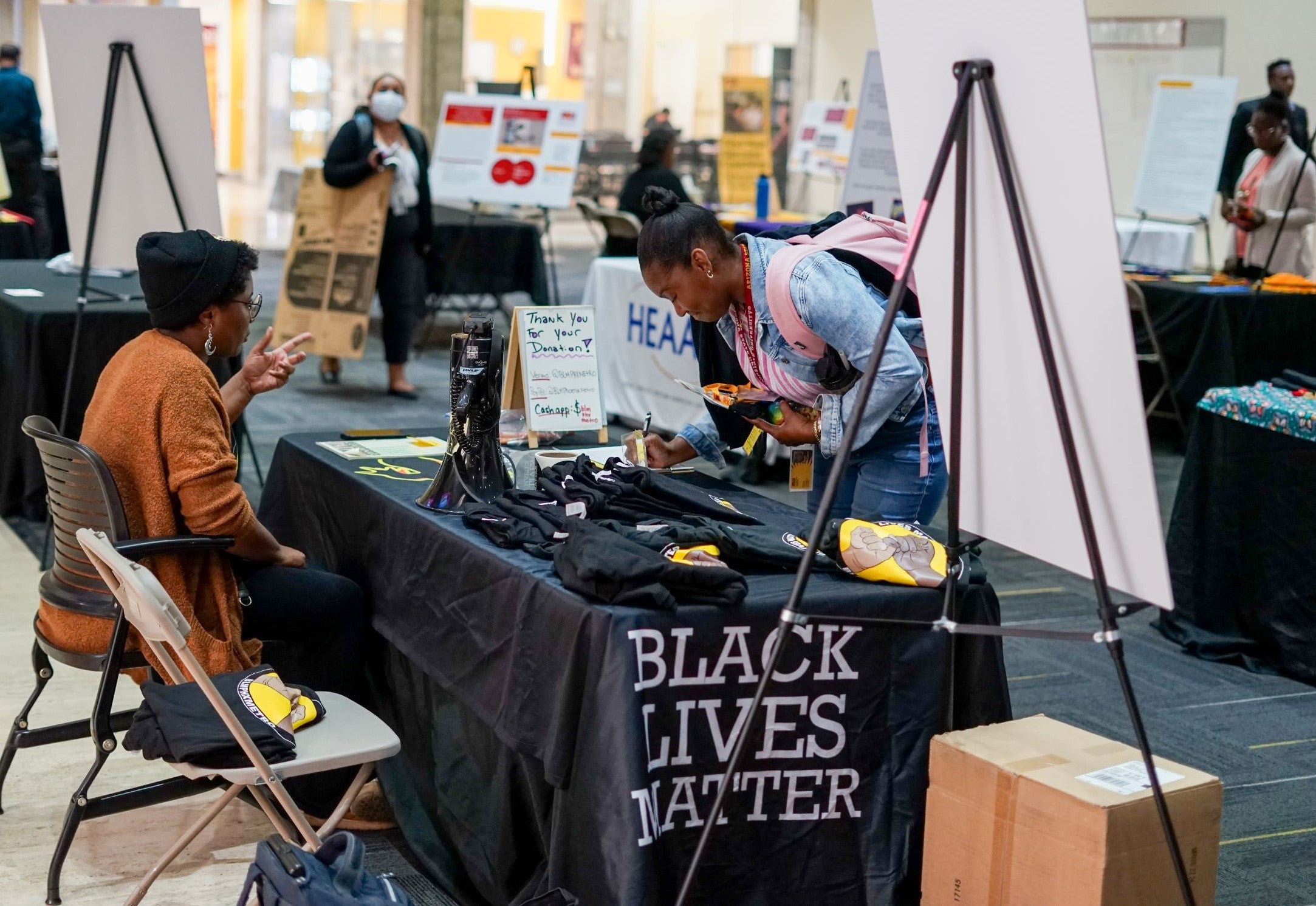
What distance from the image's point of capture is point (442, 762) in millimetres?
2594

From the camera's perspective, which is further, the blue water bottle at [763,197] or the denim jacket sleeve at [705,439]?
the blue water bottle at [763,197]

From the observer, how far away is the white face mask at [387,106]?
6.40 metres

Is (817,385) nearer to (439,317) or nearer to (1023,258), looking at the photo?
(1023,258)

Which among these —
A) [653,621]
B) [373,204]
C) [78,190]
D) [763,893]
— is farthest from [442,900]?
[373,204]

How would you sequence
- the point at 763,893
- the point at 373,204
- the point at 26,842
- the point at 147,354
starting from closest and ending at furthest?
the point at 763,893, the point at 147,354, the point at 26,842, the point at 373,204

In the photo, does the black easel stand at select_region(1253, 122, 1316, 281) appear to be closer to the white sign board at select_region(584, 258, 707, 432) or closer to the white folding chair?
the white sign board at select_region(584, 258, 707, 432)

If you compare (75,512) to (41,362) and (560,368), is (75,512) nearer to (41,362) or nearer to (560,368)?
(560,368)

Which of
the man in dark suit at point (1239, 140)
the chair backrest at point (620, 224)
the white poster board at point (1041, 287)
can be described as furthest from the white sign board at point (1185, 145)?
the white poster board at point (1041, 287)

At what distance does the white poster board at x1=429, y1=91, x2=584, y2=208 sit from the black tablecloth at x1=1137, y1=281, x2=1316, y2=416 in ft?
11.6

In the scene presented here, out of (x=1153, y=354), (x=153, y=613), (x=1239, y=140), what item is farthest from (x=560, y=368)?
(x=1239, y=140)

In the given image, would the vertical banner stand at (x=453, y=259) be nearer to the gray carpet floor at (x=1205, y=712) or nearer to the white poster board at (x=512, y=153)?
the white poster board at (x=512, y=153)

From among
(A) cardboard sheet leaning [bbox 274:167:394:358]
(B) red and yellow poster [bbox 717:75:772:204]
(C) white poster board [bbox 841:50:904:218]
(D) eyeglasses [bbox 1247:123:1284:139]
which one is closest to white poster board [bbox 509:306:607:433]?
(C) white poster board [bbox 841:50:904:218]

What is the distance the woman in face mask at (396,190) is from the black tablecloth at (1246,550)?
152 inches

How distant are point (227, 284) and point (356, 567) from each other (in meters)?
0.61
